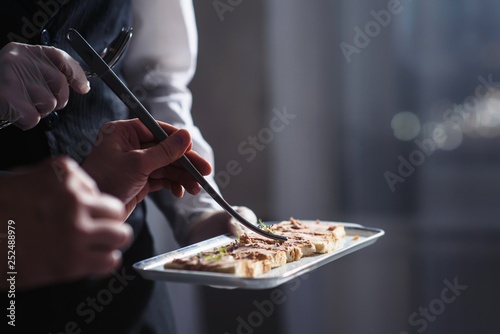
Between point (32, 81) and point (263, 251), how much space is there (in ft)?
1.18

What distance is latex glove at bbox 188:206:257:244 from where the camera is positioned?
777 mm

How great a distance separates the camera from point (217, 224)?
0.82 metres

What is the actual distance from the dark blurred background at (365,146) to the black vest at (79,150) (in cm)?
72

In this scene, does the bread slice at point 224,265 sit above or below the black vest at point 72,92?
below

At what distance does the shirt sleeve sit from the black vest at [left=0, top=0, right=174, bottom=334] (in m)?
0.10

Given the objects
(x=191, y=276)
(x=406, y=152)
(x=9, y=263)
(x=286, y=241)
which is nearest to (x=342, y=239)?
(x=286, y=241)

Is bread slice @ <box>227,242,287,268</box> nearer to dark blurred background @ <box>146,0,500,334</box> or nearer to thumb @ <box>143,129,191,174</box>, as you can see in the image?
thumb @ <box>143,129,191,174</box>

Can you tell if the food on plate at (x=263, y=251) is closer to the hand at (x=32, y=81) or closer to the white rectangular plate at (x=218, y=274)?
the white rectangular plate at (x=218, y=274)

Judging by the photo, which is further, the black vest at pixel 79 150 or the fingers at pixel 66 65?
the black vest at pixel 79 150

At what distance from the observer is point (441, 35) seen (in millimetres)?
1607

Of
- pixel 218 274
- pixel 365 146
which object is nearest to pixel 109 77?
pixel 218 274

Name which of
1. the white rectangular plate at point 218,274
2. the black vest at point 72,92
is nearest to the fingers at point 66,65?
the black vest at point 72,92

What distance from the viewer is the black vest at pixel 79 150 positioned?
0.74 m

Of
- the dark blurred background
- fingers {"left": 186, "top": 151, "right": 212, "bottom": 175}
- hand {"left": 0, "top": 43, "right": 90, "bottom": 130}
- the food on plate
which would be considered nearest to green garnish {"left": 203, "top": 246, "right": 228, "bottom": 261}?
the food on plate
